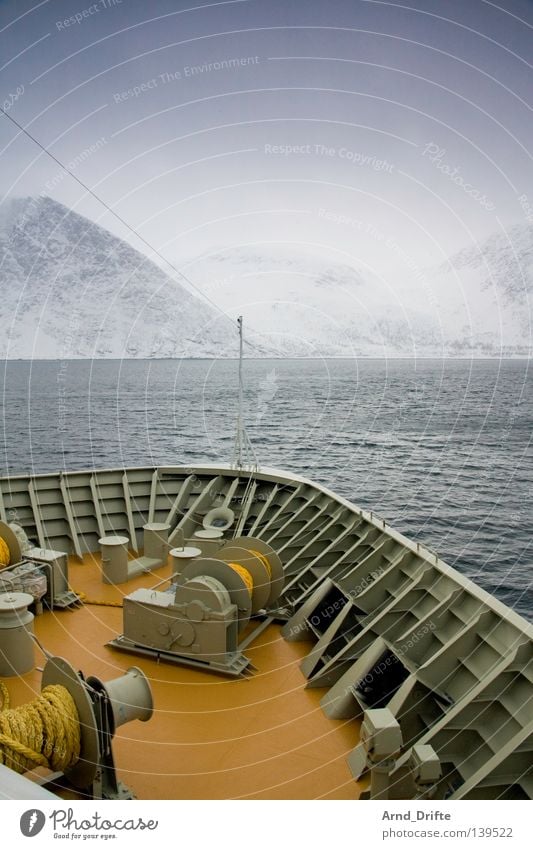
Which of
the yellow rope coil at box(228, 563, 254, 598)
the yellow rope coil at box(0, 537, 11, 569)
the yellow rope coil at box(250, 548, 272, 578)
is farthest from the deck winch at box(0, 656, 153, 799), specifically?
the yellow rope coil at box(0, 537, 11, 569)

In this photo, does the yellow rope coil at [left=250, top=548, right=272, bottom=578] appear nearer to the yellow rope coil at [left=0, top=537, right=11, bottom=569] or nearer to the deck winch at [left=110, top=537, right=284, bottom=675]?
the deck winch at [left=110, top=537, right=284, bottom=675]

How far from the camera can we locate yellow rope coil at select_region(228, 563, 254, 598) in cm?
677

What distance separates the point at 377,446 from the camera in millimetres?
30594

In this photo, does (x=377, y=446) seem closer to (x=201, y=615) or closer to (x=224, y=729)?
(x=201, y=615)

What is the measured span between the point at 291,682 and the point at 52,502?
5.51 metres

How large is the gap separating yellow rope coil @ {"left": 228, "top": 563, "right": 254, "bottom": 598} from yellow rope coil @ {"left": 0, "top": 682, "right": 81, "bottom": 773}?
115 inches

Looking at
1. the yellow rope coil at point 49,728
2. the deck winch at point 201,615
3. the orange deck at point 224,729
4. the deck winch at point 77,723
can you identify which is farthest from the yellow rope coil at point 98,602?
the yellow rope coil at point 49,728

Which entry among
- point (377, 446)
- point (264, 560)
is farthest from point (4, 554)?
point (377, 446)

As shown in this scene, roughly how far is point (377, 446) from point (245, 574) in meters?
24.4

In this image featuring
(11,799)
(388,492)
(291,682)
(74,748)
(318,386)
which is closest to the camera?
(11,799)

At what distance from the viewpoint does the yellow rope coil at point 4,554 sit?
24.8ft

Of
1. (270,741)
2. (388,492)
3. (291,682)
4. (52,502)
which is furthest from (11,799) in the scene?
(388,492)

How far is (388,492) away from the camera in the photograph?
21.7 meters
